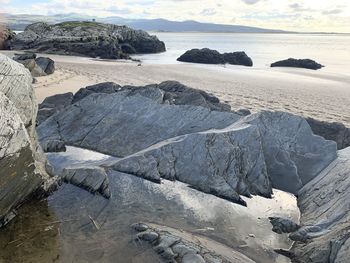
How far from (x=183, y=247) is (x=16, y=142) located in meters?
3.41

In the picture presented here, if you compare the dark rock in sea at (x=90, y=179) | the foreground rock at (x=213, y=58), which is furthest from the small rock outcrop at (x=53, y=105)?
the foreground rock at (x=213, y=58)

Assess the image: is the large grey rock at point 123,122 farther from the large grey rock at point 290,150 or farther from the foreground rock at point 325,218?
the foreground rock at point 325,218

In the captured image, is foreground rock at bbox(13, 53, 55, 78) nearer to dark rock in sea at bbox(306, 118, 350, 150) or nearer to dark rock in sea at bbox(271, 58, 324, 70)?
dark rock in sea at bbox(306, 118, 350, 150)

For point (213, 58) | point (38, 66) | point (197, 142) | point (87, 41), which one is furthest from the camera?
point (87, 41)

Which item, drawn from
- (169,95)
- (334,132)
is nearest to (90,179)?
(169,95)

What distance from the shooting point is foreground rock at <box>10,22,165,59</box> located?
171 feet

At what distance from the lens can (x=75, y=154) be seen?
11203 mm

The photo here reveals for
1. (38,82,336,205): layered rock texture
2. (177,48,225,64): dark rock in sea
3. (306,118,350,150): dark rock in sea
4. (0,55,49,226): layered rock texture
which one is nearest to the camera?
(0,55,49,226): layered rock texture

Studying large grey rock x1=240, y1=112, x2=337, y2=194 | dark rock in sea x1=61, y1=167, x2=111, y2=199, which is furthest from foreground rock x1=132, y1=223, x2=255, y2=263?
large grey rock x1=240, y1=112, x2=337, y2=194

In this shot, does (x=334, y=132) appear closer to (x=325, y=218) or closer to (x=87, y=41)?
(x=325, y=218)

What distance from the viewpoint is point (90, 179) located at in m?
8.65

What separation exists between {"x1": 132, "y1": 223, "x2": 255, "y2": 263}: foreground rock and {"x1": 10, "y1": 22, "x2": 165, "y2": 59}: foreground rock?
4303 centimetres

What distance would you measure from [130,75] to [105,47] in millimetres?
24624

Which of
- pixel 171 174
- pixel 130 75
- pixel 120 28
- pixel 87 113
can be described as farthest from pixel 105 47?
pixel 171 174
